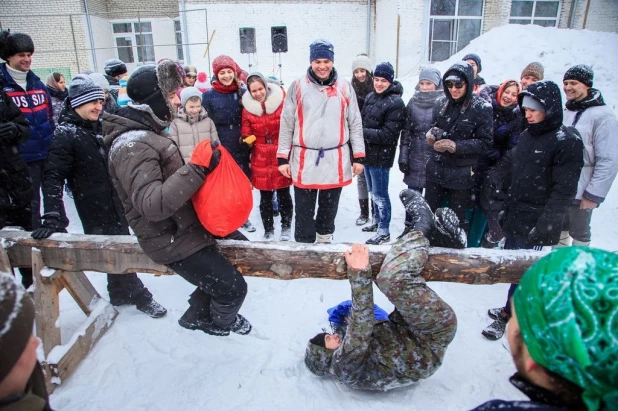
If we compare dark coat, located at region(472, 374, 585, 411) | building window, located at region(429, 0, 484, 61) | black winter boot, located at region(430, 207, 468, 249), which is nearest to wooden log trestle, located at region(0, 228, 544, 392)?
black winter boot, located at region(430, 207, 468, 249)

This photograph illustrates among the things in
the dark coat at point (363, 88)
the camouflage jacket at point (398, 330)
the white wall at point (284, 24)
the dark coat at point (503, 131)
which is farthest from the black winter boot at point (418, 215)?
the white wall at point (284, 24)

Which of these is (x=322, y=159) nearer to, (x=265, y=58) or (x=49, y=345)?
(x=49, y=345)

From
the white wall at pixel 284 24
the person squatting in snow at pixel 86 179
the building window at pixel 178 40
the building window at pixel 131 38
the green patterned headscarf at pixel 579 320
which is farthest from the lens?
the building window at pixel 131 38

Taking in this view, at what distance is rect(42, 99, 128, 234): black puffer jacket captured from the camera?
283cm

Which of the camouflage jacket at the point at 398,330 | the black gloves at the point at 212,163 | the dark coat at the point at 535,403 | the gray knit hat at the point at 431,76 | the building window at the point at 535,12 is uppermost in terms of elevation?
the building window at the point at 535,12

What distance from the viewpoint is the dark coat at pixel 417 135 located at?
4219mm

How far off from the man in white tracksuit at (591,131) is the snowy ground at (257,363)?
1173mm

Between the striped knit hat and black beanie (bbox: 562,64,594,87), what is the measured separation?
12.9ft

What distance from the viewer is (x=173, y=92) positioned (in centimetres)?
232

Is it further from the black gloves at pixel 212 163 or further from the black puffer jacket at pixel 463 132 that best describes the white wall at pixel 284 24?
the black gloves at pixel 212 163

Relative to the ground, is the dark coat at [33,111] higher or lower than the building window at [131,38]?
lower

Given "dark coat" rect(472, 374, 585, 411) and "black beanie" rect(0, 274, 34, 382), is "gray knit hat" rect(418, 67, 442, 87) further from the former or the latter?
"black beanie" rect(0, 274, 34, 382)

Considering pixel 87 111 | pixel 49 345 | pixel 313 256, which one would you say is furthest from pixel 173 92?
pixel 49 345

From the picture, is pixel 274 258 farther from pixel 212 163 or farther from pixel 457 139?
pixel 457 139
